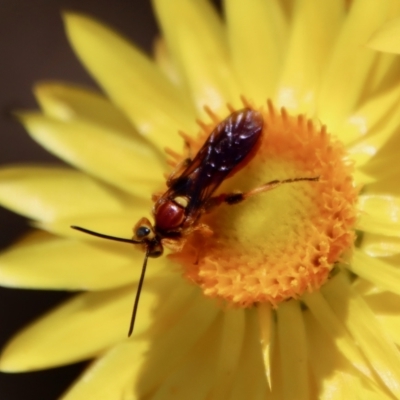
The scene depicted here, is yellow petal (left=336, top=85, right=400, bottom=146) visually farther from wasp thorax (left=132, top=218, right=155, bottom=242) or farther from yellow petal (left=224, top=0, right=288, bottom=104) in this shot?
wasp thorax (left=132, top=218, right=155, bottom=242)

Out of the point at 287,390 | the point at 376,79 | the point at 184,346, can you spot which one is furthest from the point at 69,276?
the point at 376,79

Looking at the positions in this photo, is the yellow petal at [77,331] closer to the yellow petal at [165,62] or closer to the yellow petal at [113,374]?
the yellow petal at [113,374]

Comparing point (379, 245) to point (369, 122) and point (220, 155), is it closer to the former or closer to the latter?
point (369, 122)

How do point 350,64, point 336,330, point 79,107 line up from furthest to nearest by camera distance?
point 79,107
point 350,64
point 336,330

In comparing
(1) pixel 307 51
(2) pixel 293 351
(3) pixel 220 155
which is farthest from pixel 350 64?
(2) pixel 293 351

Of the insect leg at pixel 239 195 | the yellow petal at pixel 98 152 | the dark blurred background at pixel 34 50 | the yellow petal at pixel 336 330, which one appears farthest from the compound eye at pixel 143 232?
the dark blurred background at pixel 34 50

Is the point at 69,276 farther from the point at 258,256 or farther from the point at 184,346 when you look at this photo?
the point at 258,256
